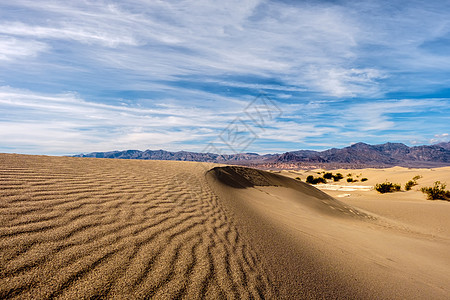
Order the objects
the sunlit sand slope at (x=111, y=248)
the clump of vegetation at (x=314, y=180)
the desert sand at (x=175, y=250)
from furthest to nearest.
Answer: the clump of vegetation at (x=314, y=180) → the desert sand at (x=175, y=250) → the sunlit sand slope at (x=111, y=248)

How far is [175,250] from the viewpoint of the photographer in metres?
2.85

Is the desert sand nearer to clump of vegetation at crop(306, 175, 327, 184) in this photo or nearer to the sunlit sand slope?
the sunlit sand slope

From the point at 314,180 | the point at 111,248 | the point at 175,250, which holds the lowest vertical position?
the point at 314,180

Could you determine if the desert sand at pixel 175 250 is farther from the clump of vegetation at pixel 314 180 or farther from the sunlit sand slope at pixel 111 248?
the clump of vegetation at pixel 314 180

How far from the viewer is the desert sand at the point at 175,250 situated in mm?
2100

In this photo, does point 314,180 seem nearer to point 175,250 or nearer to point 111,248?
point 175,250

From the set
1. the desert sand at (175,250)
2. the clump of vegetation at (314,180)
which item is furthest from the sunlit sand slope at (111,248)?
the clump of vegetation at (314,180)

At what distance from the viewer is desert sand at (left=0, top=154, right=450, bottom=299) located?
82.7 inches

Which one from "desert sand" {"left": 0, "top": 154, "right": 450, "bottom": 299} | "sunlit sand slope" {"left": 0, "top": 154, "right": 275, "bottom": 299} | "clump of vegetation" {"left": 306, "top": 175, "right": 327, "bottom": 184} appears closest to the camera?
"sunlit sand slope" {"left": 0, "top": 154, "right": 275, "bottom": 299}

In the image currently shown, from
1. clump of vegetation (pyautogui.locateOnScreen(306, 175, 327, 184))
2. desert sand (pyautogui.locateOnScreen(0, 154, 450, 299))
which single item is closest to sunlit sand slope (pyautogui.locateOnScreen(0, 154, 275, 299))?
desert sand (pyautogui.locateOnScreen(0, 154, 450, 299))

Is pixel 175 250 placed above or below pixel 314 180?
above

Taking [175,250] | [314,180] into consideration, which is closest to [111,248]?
[175,250]

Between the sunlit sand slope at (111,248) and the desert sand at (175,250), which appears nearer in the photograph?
the sunlit sand slope at (111,248)

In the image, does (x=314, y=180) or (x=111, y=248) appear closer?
(x=111, y=248)
